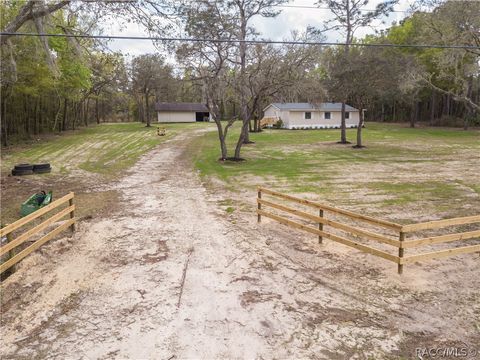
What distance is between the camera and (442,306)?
5.34m

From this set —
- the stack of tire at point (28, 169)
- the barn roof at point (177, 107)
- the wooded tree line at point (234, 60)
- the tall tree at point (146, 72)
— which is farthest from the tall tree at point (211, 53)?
the barn roof at point (177, 107)

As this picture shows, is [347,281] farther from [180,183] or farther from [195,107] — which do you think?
[195,107]

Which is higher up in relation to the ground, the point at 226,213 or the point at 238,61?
the point at 238,61

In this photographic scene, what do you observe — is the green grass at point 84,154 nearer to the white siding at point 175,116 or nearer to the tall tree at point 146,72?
the tall tree at point 146,72

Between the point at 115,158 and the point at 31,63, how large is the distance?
7.79 meters

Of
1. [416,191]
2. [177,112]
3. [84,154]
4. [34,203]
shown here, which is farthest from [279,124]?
[34,203]

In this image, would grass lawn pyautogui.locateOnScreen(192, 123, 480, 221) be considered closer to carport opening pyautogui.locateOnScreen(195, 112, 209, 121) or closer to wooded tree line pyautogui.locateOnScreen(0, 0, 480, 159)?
wooded tree line pyautogui.locateOnScreen(0, 0, 480, 159)

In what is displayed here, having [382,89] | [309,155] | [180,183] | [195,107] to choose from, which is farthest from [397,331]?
[195,107]

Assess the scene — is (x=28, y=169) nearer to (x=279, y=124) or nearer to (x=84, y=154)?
(x=84, y=154)

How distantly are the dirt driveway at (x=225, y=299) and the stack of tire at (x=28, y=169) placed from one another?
29.3 feet

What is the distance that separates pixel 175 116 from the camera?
56.0 metres

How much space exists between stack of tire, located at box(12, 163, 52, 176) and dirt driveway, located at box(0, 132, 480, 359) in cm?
894

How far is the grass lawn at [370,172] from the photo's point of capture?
439 inches

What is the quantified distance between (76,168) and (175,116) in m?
39.4
